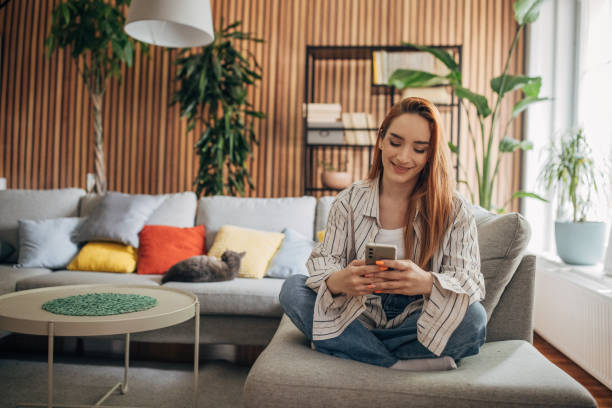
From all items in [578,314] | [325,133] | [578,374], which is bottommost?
[578,374]

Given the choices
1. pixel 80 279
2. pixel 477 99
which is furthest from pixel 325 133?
pixel 80 279

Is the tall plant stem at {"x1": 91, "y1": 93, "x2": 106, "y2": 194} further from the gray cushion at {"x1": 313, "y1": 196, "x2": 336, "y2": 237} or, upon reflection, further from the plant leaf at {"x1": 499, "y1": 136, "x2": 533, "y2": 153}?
the plant leaf at {"x1": 499, "y1": 136, "x2": 533, "y2": 153}

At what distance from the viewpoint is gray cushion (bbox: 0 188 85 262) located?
3.01 meters

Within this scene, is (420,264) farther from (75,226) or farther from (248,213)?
(75,226)

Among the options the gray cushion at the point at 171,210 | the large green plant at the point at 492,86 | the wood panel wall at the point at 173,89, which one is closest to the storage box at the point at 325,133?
the wood panel wall at the point at 173,89

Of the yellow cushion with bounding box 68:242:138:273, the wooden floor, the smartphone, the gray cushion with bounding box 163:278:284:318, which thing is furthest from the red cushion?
the wooden floor

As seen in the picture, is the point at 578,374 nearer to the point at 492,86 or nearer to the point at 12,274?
the point at 492,86

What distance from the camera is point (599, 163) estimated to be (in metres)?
2.78

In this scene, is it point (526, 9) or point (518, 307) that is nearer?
point (518, 307)

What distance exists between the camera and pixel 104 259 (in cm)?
267

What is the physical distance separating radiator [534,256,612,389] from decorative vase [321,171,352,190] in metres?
1.55

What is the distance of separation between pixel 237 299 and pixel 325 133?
→ 192 cm

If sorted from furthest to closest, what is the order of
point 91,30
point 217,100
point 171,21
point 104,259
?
point 217,100 < point 91,30 < point 104,259 < point 171,21

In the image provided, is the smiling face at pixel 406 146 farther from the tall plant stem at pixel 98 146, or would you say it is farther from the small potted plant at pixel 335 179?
the tall plant stem at pixel 98 146
